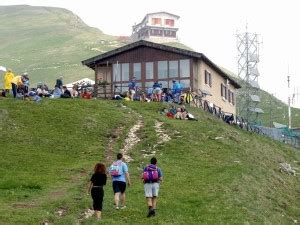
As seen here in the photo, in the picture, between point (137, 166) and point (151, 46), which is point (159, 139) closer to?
point (137, 166)

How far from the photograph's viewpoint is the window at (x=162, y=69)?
59656 mm

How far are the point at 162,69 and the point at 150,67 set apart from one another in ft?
3.82

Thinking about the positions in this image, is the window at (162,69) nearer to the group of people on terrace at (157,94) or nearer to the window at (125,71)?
the window at (125,71)

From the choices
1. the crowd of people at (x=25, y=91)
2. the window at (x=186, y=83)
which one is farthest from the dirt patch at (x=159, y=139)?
the window at (x=186, y=83)

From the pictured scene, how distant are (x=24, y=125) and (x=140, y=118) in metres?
8.22

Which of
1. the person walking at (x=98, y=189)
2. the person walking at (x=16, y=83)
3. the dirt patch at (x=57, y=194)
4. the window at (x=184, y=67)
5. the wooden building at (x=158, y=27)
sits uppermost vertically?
the wooden building at (x=158, y=27)

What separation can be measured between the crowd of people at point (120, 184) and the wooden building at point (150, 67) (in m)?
33.8

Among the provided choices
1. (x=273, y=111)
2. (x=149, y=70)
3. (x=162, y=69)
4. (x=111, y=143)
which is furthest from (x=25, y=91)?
(x=273, y=111)

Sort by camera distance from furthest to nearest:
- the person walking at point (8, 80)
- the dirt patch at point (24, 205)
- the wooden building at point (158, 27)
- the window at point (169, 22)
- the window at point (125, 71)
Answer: the window at point (169, 22), the wooden building at point (158, 27), the window at point (125, 71), the person walking at point (8, 80), the dirt patch at point (24, 205)

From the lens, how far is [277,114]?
12631cm

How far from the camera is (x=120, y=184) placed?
81.5 ft

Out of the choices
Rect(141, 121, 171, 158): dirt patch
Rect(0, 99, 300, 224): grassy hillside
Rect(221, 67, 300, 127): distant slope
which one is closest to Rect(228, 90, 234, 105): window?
Rect(0, 99, 300, 224): grassy hillside

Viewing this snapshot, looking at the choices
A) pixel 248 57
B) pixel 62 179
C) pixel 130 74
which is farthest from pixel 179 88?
pixel 248 57

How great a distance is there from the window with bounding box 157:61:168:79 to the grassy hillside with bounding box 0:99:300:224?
327 inches
